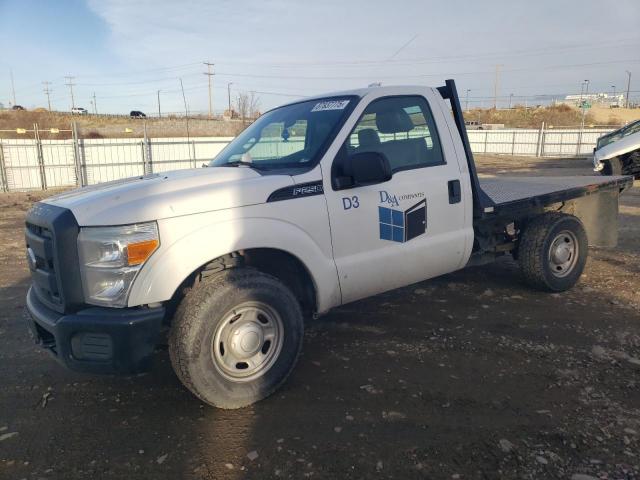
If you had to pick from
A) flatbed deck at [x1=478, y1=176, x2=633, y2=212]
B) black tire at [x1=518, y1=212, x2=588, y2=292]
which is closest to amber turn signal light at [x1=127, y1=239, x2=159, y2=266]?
flatbed deck at [x1=478, y1=176, x2=633, y2=212]

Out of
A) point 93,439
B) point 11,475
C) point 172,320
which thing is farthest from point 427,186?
point 11,475

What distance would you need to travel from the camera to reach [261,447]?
2891 millimetres

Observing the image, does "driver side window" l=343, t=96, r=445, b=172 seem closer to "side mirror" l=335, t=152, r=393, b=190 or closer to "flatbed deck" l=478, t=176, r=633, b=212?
"side mirror" l=335, t=152, r=393, b=190

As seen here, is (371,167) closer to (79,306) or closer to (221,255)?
(221,255)

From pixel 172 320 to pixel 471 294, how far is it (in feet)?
11.3

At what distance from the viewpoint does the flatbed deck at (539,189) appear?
16.1 feet

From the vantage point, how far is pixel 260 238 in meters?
3.23

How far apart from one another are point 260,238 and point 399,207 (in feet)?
4.01

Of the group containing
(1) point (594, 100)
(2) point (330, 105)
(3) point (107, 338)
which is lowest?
(3) point (107, 338)

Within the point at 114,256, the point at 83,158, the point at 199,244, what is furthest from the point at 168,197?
the point at 83,158

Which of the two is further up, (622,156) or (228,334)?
(622,156)

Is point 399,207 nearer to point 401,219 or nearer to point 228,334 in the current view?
point 401,219

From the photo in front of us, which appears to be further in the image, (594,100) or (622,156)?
(594,100)

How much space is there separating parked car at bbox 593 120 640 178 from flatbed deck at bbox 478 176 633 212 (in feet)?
34.5
